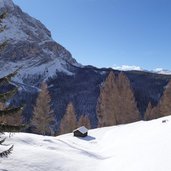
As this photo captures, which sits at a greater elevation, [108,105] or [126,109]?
[108,105]

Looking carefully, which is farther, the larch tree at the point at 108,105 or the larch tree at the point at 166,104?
the larch tree at the point at 108,105

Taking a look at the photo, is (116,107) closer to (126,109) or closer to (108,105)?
(108,105)

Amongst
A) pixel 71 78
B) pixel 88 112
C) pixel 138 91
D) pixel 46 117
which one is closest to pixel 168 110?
pixel 46 117

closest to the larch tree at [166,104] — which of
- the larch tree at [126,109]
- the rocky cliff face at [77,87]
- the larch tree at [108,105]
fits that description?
the larch tree at [126,109]

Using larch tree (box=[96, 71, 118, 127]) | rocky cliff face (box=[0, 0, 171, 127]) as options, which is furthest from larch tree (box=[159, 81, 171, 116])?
rocky cliff face (box=[0, 0, 171, 127])

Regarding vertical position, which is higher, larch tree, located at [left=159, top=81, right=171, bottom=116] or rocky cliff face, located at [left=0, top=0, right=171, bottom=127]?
rocky cliff face, located at [left=0, top=0, right=171, bottom=127]

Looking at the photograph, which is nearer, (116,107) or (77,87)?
(116,107)

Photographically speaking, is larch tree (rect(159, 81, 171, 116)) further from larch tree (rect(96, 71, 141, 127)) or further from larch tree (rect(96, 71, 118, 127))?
larch tree (rect(96, 71, 118, 127))

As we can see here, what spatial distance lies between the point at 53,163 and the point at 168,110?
3881 cm

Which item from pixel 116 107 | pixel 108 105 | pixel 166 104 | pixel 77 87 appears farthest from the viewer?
pixel 77 87

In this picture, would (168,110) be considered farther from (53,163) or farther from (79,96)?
(79,96)

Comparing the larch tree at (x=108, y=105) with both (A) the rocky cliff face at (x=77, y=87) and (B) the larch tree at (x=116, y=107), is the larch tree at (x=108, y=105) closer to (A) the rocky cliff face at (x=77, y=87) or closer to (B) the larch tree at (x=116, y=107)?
(B) the larch tree at (x=116, y=107)

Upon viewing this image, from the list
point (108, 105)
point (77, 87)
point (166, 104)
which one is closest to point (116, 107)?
point (108, 105)

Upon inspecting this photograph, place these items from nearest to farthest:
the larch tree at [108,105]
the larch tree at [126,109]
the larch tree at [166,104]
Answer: the larch tree at [166,104] < the larch tree at [108,105] < the larch tree at [126,109]
